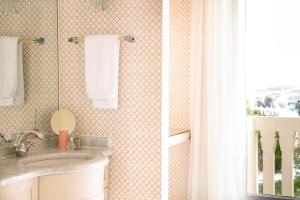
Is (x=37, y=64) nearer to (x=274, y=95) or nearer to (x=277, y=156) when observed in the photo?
(x=274, y=95)

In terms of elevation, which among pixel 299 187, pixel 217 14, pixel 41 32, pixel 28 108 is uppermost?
pixel 217 14

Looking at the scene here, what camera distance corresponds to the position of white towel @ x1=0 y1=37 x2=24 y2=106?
2.63 m

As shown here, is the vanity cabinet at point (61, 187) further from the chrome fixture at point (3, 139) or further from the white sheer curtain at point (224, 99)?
the white sheer curtain at point (224, 99)

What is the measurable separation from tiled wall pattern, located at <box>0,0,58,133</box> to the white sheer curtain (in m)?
1.37

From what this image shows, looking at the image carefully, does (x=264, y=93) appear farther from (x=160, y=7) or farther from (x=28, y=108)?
(x=28, y=108)

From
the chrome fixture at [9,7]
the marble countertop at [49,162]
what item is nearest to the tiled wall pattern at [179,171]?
the marble countertop at [49,162]

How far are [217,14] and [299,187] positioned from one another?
1886 millimetres

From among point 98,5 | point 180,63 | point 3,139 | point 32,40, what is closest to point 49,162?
point 3,139

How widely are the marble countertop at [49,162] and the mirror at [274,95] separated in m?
1.68

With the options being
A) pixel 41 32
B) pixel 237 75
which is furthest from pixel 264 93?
pixel 41 32

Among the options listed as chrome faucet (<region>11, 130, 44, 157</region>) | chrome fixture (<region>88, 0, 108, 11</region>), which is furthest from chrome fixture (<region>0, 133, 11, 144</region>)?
chrome fixture (<region>88, 0, 108, 11</region>)

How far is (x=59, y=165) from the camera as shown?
241cm

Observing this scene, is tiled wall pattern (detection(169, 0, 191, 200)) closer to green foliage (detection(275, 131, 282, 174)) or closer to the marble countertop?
green foliage (detection(275, 131, 282, 174))

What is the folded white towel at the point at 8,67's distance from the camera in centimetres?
263
